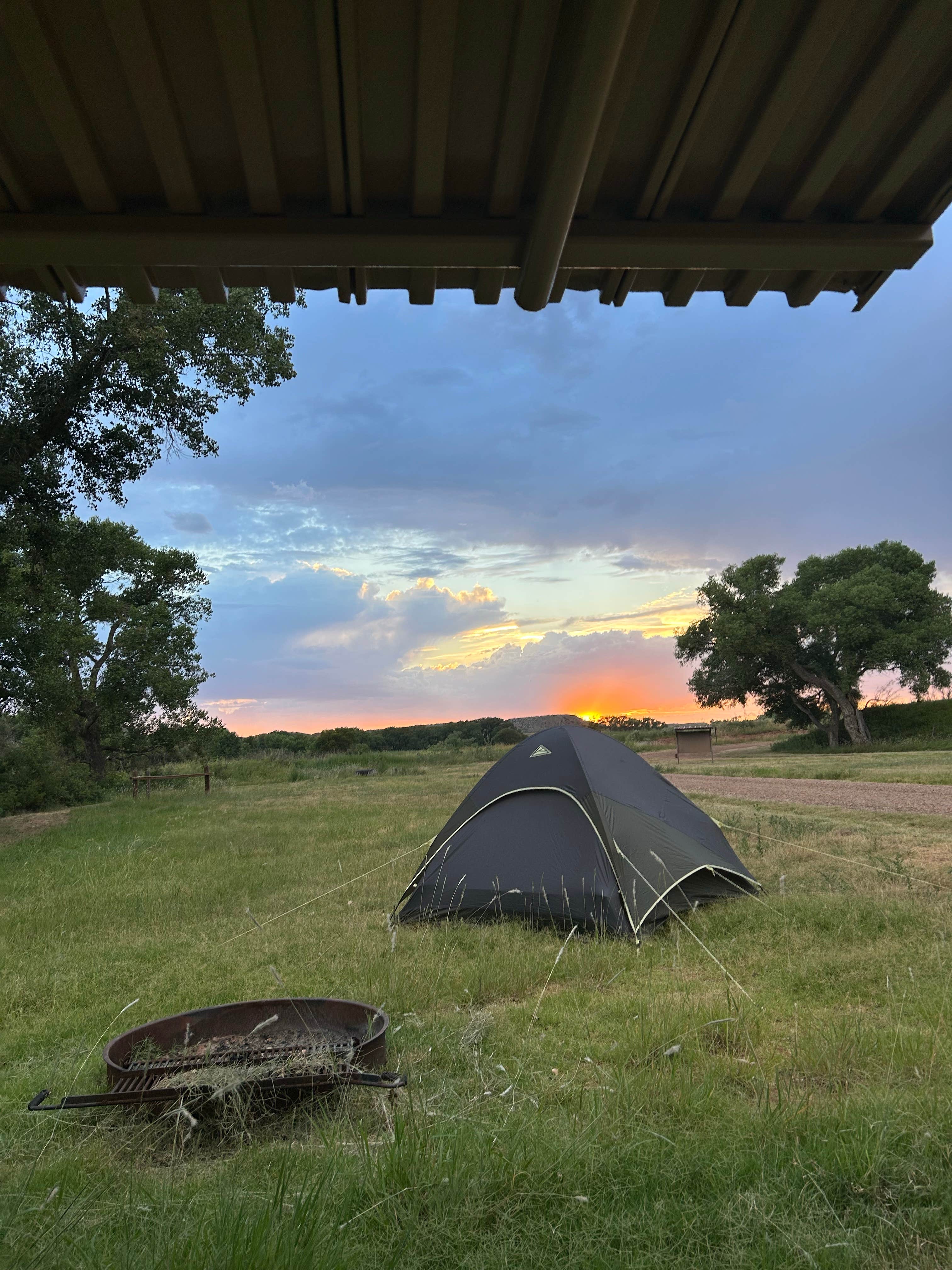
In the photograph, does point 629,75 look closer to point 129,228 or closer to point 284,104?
point 284,104

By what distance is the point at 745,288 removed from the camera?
235cm

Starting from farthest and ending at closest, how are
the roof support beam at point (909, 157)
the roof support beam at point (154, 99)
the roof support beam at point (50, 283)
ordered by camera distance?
the roof support beam at point (50, 283), the roof support beam at point (909, 157), the roof support beam at point (154, 99)

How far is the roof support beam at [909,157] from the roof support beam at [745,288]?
0.27 metres

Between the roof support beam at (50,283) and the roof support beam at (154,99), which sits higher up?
the roof support beam at (154,99)

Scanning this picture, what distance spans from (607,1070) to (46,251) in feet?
11.0

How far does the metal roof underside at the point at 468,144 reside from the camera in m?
1.66

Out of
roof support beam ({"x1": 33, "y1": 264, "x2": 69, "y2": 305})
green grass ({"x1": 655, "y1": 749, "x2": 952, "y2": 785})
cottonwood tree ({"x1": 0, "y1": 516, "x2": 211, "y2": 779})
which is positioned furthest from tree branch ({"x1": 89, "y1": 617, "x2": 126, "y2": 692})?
roof support beam ({"x1": 33, "y1": 264, "x2": 69, "y2": 305})

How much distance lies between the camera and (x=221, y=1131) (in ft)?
9.91

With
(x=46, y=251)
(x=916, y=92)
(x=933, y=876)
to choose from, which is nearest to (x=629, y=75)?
(x=916, y=92)

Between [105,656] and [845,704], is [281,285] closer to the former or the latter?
[105,656]

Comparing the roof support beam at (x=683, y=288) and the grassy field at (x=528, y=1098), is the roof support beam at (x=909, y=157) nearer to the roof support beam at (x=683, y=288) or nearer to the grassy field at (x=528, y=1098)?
the roof support beam at (x=683, y=288)

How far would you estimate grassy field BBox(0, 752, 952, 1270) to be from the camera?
2090 millimetres

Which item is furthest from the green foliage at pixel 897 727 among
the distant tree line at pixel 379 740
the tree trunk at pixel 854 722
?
the distant tree line at pixel 379 740

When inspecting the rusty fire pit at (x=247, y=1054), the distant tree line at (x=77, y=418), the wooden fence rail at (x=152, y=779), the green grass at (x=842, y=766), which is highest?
the distant tree line at (x=77, y=418)
